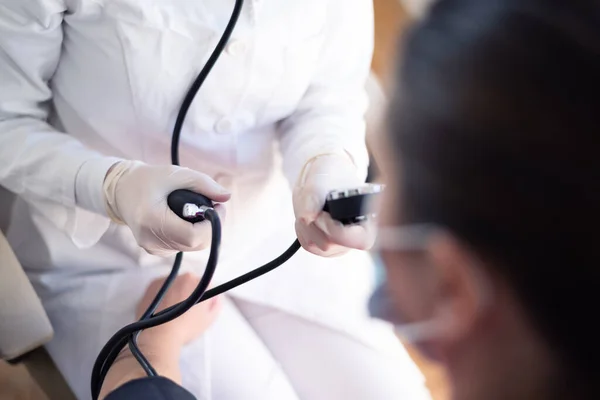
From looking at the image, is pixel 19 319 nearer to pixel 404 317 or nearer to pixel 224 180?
pixel 224 180

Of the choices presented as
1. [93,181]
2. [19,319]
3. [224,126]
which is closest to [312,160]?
[224,126]

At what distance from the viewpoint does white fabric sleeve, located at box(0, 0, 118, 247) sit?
542mm

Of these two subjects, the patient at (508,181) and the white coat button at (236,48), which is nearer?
the patient at (508,181)

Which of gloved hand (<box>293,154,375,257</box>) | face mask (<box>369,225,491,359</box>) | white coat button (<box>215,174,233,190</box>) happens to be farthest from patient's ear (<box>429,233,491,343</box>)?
white coat button (<box>215,174,233,190</box>)

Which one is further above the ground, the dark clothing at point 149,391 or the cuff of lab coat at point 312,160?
the cuff of lab coat at point 312,160

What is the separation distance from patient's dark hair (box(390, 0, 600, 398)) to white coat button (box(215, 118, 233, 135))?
37cm

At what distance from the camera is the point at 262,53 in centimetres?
58

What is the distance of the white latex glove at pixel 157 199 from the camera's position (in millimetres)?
507

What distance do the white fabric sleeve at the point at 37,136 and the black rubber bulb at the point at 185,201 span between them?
4.1 inches

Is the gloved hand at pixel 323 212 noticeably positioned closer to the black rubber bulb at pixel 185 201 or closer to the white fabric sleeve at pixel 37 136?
the black rubber bulb at pixel 185 201

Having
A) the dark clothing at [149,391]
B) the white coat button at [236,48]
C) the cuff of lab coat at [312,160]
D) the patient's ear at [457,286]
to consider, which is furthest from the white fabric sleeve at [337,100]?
the patient's ear at [457,286]

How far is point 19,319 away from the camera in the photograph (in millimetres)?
629

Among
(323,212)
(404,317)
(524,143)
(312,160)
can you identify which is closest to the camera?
(524,143)

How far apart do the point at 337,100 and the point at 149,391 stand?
1.20 feet
